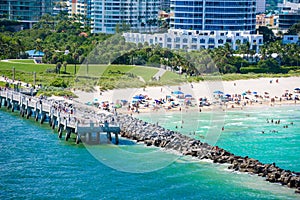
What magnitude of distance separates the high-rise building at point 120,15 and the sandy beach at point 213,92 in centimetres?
4327

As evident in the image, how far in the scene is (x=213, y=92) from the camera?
77.8 m

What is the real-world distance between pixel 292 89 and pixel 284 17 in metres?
43.5

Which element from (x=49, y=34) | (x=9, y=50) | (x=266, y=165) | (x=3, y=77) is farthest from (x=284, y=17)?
(x=266, y=165)

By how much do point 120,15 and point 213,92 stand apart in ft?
178

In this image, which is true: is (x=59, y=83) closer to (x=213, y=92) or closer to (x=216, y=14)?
(x=213, y=92)

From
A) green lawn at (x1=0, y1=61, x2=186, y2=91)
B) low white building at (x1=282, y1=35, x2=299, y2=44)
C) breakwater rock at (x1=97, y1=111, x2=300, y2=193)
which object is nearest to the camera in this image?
breakwater rock at (x1=97, y1=111, x2=300, y2=193)

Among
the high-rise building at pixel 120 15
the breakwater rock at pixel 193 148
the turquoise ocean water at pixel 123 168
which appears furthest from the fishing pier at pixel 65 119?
the high-rise building at pixel 120 15

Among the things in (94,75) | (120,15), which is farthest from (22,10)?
(94,75)

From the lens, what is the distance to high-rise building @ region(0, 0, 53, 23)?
137250mm

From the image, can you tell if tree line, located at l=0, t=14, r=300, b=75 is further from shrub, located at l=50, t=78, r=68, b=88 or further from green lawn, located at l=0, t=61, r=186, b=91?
shrub, located at l=50, t=78, r=68, b=88

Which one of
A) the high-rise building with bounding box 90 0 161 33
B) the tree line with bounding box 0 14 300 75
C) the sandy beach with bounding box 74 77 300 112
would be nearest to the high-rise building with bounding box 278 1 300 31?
the tree line with bounding box 0 14 300 75

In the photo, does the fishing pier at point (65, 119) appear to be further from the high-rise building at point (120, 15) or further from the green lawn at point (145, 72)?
the high-rise building at point (120, 15)

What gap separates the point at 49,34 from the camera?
12275 cm

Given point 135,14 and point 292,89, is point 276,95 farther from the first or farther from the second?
point 135,14
